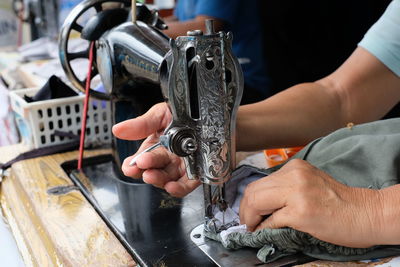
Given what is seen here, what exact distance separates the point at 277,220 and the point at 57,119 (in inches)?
30.0

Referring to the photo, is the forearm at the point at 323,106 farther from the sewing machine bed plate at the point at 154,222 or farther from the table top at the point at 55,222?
the sewing machine bed plate at the point at 154,222

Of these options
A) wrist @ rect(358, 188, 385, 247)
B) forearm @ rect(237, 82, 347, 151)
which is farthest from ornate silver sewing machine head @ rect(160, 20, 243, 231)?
forearm @ rect(237, 82, 347, 151)

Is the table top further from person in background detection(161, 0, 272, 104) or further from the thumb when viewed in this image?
person in background detection(161, 0, 272, 104)

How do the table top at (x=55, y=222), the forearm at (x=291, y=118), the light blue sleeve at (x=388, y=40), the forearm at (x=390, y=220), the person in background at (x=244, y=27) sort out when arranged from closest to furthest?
the forearm at (x=390, y=220), the table top at (x=55, y=222), the forearm at (x=291, y=118), the light blue sleeve at (x=388, y=40), the person in background at (x=244, y=27)

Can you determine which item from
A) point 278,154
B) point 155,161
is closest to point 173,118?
point 155,161

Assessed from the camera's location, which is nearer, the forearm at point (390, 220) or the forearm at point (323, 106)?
the forearm at point (390, 220)

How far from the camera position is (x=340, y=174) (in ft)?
2.72

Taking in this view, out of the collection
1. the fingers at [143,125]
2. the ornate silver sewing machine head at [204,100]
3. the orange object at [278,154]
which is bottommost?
the orange object at [278,154]

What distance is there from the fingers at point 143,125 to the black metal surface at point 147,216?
0.16m

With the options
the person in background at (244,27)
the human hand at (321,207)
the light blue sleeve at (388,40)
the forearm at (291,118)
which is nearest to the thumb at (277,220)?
the human hand at (321,207)

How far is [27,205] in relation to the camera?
1.01 metres

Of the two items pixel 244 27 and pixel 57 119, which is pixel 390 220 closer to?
pixel 57 119

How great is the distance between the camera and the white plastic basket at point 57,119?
124 cm

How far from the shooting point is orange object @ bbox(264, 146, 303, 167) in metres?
1.08
